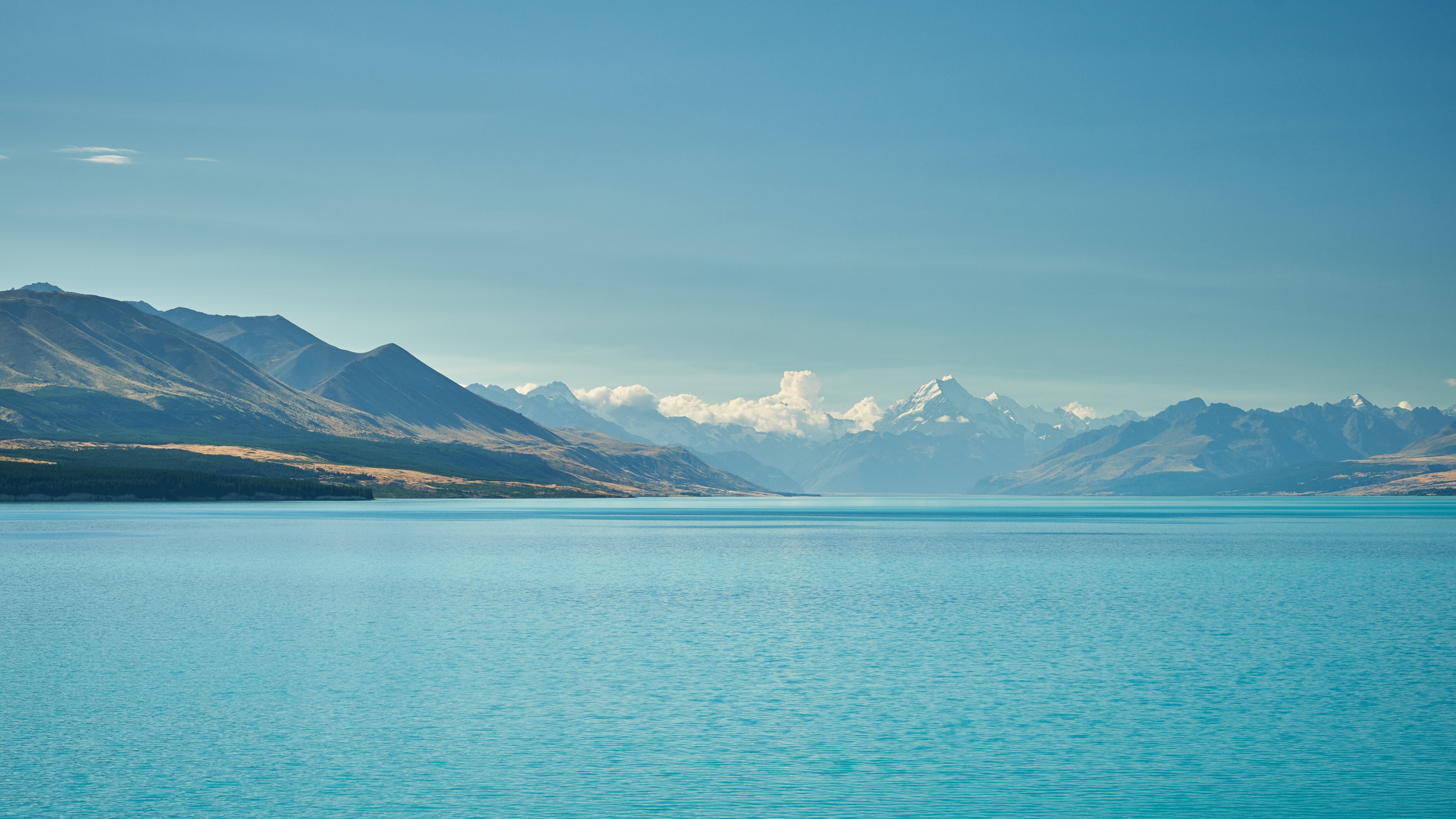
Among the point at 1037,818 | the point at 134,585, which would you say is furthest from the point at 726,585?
the point at 1037,818

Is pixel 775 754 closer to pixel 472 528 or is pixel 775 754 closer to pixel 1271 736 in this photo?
pixel 1271 736

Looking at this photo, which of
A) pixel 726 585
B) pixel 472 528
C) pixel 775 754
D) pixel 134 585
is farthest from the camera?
pixel 472 528

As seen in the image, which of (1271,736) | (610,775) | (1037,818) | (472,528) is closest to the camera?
(1037,818)

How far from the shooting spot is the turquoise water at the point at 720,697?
2936 centimetres

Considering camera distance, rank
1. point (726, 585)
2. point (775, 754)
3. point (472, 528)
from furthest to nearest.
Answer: point (472, 528), point (726, 585), point (775, 754)

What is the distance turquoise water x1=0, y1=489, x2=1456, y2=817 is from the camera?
96.3 ft

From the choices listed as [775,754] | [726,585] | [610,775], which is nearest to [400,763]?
[610,775]

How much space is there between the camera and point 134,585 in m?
81.5

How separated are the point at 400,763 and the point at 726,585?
55584 millimetres

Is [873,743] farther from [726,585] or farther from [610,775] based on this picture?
[726,585]

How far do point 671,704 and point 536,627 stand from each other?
73.8 ft

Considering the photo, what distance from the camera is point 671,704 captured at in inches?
1599

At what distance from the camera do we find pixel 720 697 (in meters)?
42.0

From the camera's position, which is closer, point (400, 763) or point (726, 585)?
point (400, 763)
